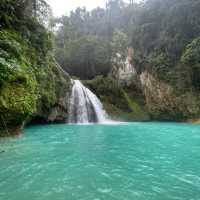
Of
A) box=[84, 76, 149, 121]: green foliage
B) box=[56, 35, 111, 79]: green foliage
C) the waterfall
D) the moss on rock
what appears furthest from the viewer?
box=[56, 35, 111, 79]: green foliage

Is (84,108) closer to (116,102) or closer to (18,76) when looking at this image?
(116,102)

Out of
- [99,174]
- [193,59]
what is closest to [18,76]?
[99,174]

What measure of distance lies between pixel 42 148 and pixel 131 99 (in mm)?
19434

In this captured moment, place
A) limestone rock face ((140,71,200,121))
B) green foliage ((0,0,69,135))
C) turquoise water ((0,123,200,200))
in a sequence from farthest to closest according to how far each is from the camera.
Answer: limestone rock face ((140,71,200,121))
green foliage ((0,0,69,135))
turquoise water ((0,123,200,200))

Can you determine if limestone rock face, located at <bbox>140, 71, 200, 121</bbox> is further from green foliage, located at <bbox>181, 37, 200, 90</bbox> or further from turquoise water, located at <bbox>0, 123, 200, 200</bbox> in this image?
turquoise water, located at <bbox>0, 123, 200, 200</bbox>

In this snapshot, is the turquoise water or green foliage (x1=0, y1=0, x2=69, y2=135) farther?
green foliage (x1=0, y1=0, x2=69, y2=135)

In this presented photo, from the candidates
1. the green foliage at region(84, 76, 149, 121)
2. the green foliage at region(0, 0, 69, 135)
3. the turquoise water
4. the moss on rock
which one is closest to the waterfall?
the green foliage at region(84, 76, 149, 121)

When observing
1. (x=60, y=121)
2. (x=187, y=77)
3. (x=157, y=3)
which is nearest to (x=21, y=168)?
(x=60, y=121)

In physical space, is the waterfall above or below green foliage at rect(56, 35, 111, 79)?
below

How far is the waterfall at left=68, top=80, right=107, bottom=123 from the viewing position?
21469mm

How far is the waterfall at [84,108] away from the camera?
21.5 metres

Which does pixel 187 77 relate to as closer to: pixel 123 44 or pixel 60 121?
pixel 123 44

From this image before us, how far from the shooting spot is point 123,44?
2978 centimetres

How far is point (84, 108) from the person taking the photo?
22.0m
